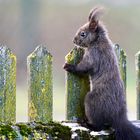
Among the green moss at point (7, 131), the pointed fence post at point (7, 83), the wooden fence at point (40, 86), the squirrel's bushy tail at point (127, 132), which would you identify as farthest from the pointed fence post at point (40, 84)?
the green moss at point (7, 131)

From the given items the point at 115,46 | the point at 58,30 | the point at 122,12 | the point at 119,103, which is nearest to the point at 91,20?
the point at 115,46

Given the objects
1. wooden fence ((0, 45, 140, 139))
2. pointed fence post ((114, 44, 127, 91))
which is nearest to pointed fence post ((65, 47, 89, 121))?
wooden fence ((0, 45, 140, 139))

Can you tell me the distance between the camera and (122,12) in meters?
14.9

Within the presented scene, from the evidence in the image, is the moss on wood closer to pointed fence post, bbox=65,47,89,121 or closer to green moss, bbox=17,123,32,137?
green moss, bbox=17,123,32,137

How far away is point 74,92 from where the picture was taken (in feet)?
18.6

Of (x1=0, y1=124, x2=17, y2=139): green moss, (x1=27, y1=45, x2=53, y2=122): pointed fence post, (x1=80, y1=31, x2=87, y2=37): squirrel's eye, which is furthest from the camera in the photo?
(x1=80, y1=31, x2=87, y2=37): squirrel's eye

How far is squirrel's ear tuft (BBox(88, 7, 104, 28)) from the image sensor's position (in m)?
5.77

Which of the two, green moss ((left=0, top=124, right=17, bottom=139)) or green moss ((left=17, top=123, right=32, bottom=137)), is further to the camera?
green moss ((left=17, top=123, right=32, bottom=137))

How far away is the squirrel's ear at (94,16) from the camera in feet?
19.0

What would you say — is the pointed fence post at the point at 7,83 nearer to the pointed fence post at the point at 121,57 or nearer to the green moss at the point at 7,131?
the green moss at the point at 7,131

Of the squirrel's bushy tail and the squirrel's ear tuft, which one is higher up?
the squirrel's ear tuft

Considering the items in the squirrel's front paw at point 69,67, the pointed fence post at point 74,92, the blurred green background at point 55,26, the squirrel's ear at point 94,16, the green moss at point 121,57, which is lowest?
the pointed fence post at point 74,92

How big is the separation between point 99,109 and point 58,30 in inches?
289

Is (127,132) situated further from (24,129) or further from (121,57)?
(24,129)
